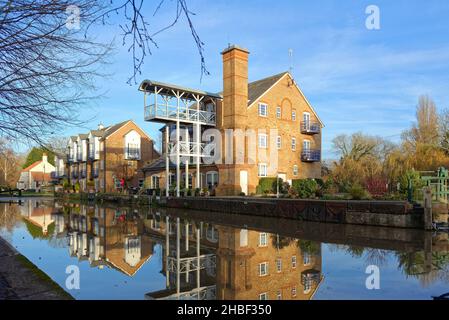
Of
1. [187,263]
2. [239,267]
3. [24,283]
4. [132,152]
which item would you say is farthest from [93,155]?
[24,283]

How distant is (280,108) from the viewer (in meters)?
32.6

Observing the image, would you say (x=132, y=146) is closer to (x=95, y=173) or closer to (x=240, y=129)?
(x=95, y=173)

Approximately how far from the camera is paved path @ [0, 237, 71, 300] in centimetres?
550

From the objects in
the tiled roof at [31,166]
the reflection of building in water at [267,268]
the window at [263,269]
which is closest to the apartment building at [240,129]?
the reflection of building in water at [267,268]

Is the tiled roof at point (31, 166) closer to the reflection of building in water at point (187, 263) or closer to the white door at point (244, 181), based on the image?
the white door at point (244, 181)

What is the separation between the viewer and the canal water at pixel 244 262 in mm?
6555

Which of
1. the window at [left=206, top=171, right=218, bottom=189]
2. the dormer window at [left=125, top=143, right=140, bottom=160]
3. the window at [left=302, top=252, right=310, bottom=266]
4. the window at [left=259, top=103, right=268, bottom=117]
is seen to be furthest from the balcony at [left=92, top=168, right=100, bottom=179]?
the window at [left=302, top=252, right=310, bottom=266]

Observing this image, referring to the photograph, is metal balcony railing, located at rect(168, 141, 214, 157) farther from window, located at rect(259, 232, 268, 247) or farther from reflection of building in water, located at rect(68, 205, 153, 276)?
window, located at rect(259, 232, 268, 247)

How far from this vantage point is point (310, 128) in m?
34.6

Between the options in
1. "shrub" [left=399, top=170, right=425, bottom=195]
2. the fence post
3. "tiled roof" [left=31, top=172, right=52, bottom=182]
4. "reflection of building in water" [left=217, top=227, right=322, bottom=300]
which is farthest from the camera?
"tiled roof" [left=31, top=172, right=52, bottom=182]

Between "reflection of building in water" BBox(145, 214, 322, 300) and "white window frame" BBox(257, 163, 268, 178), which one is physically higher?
"white window frame" BBox(257, 163, 268, 178)

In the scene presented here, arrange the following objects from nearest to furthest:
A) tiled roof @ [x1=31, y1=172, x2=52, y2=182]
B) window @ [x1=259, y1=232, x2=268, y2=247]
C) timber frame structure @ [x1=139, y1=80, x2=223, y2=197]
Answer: window @ [x1=259, y1=232, x2=268, y2=247] < timber frame structure @ [x1=139, y1=80, x2=223, y2=197] < tiled roof @ [x1=31, y1=172, x2=52, y2=182]
